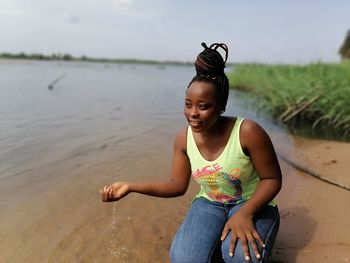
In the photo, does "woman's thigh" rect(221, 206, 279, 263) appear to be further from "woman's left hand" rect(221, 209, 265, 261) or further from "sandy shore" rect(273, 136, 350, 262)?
"sandy shore" rect(273, 136, 350, 262)

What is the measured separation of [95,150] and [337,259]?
3.89 m

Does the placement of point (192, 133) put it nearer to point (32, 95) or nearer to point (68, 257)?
point (68, 257)

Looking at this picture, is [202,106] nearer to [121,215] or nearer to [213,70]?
[213,70]

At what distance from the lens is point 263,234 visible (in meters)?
2.06

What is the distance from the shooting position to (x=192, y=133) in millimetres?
2346

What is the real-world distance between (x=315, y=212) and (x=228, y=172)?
1402 millimetres

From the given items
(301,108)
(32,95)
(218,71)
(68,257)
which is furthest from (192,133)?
(32,95)

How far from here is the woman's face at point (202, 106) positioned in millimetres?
2039

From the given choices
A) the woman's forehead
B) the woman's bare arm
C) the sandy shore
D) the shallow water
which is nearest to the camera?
the woman's forehead

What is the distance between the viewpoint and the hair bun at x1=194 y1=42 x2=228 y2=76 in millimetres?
2037

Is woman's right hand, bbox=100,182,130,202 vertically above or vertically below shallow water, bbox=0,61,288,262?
above

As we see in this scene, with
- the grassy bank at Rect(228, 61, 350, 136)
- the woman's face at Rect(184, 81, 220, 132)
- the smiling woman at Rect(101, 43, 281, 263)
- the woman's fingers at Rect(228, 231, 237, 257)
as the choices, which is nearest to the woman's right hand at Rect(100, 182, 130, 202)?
the smiling woman at Rect(101, 43, 281, 263)

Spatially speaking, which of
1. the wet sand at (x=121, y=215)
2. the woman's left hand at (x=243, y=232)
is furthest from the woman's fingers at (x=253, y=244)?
the wet sand at (x=121, y=215)

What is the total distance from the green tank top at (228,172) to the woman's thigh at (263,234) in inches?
4.0
